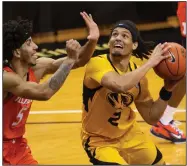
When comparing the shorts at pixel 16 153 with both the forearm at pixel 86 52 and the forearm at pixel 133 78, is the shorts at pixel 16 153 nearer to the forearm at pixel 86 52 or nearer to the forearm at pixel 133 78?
the forearm at pixel 86 52

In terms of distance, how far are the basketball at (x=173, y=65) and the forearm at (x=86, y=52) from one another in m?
0.52

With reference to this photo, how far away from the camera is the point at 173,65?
13.8 feet

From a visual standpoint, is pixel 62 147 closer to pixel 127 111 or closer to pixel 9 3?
pixel 127 111

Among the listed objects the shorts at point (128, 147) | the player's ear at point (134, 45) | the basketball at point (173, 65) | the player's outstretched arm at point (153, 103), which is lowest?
the shorts at point (128, 147)

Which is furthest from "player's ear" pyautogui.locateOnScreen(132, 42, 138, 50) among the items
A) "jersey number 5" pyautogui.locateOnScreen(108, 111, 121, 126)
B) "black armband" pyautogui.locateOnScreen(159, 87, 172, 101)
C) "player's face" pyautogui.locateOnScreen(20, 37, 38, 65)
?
"player's face" pyautogui.locateOnScreen(20, 37, 38, 65)

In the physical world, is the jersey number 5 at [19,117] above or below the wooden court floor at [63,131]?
above

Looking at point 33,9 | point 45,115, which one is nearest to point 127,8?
point 33,9

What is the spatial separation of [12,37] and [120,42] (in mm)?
813

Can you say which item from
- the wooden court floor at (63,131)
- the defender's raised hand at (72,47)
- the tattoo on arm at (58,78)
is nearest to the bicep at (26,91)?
the tattoo on arm at (58,78)

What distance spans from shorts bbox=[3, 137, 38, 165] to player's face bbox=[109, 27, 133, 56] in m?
0.98

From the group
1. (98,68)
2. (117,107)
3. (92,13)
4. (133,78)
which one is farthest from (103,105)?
(92,13)

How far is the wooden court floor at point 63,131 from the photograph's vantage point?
19.0 feet

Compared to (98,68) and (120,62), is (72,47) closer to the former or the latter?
(98,68)

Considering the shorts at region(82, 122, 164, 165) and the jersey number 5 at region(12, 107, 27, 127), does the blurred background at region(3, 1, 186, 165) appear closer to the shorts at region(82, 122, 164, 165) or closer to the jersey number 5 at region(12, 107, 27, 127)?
the shorts at region(82, 122, 164, 165)
